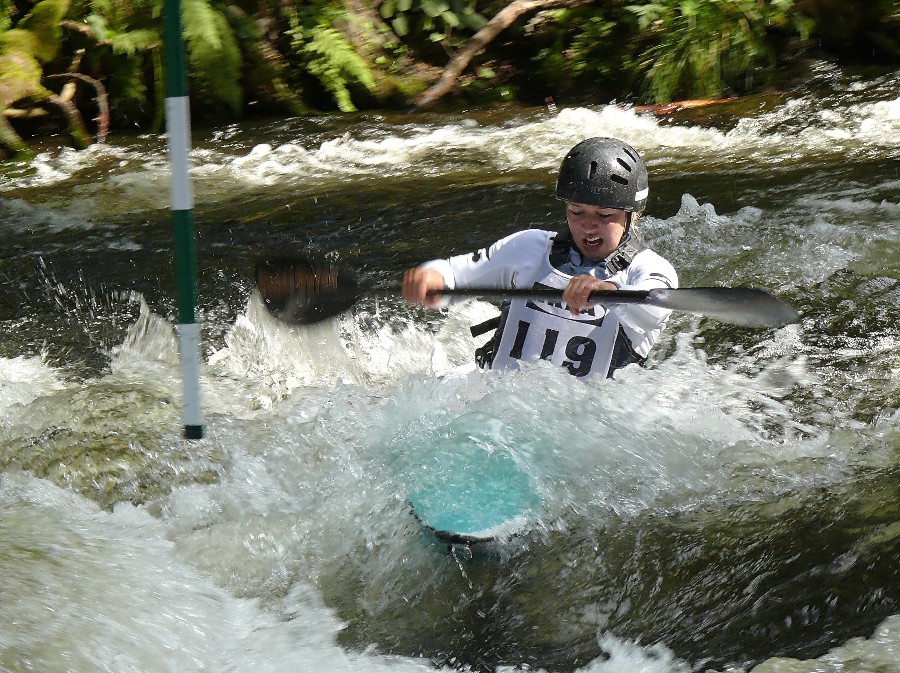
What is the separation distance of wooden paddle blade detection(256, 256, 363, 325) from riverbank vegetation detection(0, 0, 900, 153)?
5244 millimetres

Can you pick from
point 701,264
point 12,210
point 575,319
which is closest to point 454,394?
point 575,319

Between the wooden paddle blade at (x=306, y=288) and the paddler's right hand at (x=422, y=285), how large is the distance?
312 millimetres

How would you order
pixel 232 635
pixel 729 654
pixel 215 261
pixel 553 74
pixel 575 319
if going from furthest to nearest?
pixel 553 74
pixel 215 261
pixel 575 319
pixel 232 635
pixel 729 654

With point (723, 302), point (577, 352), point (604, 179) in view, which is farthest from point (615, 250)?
point (723, 302)

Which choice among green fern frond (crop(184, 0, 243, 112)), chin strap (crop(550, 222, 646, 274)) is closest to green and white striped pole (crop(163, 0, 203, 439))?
chin strap (crop(550, 222, 646, 274))

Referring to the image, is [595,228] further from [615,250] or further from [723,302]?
[723,302]

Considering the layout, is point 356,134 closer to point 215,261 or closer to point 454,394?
point 215,261

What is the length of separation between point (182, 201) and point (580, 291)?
134 cm

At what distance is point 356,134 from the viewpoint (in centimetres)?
864

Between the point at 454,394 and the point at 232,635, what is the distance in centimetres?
127

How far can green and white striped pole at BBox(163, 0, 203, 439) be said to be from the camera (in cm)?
310

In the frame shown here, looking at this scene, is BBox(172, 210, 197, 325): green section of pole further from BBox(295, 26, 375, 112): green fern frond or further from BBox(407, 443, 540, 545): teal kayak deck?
BBox(295, 26, 375, 112): green fern frond

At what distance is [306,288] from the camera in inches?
164

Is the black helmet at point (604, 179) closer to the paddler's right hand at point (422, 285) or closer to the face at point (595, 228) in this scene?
the face at point (595, 228)
